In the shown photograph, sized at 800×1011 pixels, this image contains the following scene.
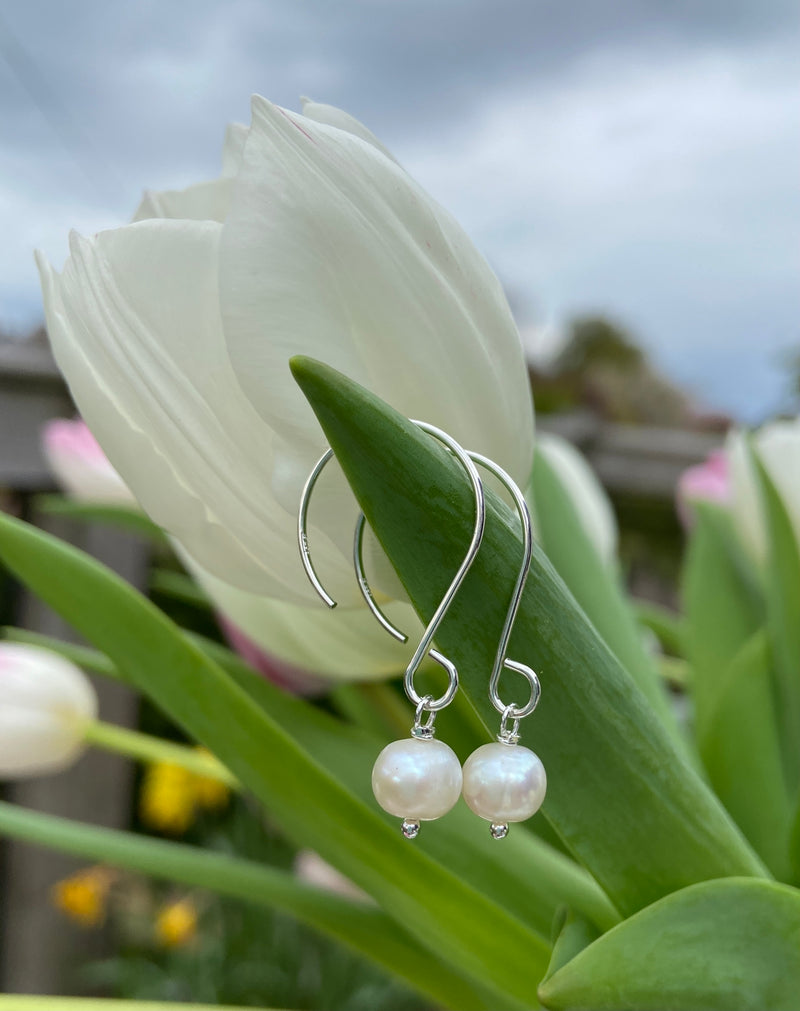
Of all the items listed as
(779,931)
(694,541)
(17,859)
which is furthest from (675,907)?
(17,859)

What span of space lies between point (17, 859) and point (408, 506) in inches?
38.0

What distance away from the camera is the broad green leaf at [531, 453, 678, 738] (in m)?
0.33

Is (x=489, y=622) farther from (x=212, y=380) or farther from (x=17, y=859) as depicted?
(x=17, y=859)

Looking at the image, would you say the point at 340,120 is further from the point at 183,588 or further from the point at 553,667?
the point at 183,588

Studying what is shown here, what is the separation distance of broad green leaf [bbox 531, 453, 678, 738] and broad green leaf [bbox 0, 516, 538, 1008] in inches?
3.9

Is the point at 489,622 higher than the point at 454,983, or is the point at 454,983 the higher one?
the point at 489,622

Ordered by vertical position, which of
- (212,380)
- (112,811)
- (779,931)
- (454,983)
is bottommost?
(112,811)

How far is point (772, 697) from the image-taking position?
37 centimetres

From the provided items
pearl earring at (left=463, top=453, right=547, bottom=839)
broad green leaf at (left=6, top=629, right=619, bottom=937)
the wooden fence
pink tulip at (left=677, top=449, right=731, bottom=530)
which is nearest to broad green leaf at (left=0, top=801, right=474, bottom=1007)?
broad green leaf at (left=6, top=629, right=619, bottom=937)

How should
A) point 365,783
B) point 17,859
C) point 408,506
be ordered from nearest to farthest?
point 408,506, point 365,783, point 17,859

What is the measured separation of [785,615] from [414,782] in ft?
0.72

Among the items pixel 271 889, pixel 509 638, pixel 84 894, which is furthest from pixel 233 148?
pixel 84 894

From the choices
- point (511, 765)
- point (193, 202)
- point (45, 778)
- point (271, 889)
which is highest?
point (193, 202)

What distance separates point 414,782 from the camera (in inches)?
8.0
